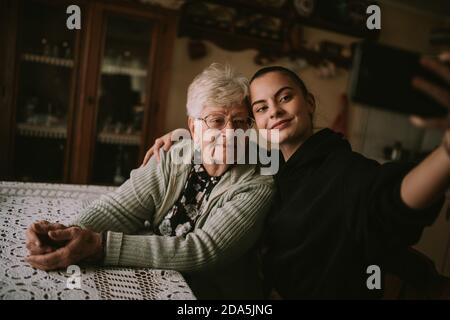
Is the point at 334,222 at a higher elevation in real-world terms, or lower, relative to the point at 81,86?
lower

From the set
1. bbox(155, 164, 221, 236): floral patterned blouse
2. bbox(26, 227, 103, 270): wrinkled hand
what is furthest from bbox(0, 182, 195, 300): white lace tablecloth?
bbox(155, 164, 221, 236): floral patterned blouse

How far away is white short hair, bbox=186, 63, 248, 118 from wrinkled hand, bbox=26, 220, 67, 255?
1.61 feet

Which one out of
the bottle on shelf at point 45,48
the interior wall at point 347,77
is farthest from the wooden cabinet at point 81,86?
the interior wall at point 347,77

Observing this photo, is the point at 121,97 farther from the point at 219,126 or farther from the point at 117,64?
the point at 219,126

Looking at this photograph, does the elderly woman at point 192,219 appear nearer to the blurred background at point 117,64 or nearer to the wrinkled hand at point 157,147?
the wrinkled hand at point 157,147

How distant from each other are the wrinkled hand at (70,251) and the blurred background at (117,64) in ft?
5.60

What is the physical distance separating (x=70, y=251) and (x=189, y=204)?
1.26 feet

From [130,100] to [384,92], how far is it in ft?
6.99

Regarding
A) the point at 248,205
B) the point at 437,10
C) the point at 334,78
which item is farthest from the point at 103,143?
the point at 437,10

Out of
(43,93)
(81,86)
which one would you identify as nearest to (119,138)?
(81,86)

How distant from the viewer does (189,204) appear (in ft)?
3.41

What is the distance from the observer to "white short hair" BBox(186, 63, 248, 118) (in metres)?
1.00

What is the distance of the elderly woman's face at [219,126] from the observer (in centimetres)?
99
